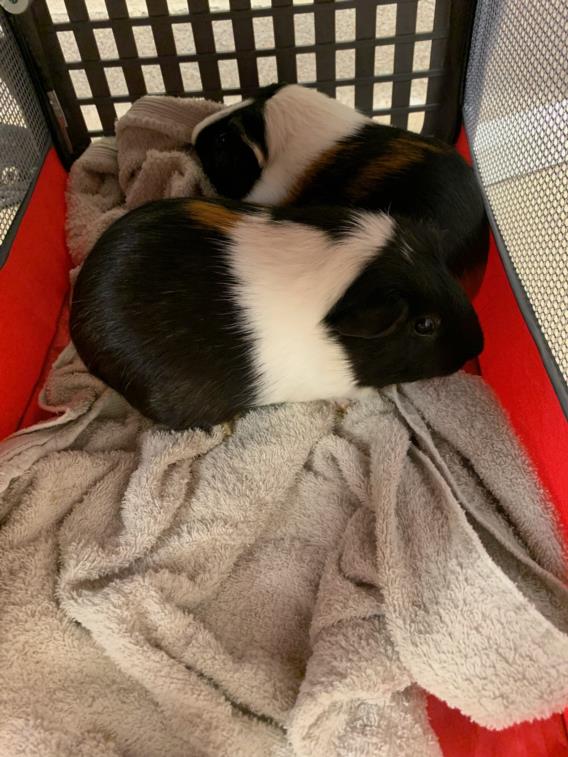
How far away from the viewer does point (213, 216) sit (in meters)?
1.06

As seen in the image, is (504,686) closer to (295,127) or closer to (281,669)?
(281,669)

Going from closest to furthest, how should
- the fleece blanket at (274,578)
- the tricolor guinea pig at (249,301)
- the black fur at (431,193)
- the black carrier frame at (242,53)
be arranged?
the fleece blanket at (274,578)
the tricolor guinea pig at (249,301)
the black fur at (431,193)
the black carrier frame at (242,53)

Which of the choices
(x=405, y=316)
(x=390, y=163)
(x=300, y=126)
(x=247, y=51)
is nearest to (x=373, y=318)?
(x=405, y=316)

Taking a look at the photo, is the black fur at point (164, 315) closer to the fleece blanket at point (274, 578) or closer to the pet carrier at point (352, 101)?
the fleece blanket at point (274, 578)

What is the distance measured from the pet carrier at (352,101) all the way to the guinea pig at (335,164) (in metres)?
0.09

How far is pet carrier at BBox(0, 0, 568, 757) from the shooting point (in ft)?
3.49

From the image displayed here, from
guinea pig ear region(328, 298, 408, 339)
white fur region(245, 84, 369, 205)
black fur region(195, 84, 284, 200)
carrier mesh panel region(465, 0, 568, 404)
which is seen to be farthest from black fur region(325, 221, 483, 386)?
black fur region(195, 84, 284, 200)

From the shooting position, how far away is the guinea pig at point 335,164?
120 centimetres

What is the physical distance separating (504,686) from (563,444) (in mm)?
358

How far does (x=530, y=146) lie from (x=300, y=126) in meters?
0.45

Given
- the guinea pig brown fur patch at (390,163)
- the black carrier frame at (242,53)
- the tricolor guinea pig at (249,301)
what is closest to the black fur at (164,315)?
the tricolor guinea pig at (249,301)

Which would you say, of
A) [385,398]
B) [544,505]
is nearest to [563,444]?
[544,505]

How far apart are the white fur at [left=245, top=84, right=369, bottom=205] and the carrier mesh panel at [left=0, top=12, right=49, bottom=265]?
0.51 m

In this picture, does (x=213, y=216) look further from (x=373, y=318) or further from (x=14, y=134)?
(x=14, y=134)
